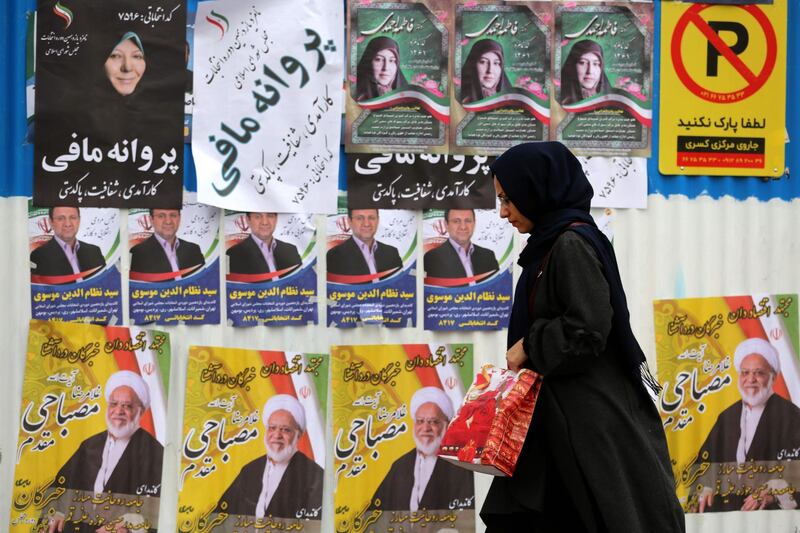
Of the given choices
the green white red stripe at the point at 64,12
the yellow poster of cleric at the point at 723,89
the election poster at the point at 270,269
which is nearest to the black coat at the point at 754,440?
the yellow poster of cleric at the point at 723,89

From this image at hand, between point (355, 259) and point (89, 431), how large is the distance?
51.7 inches

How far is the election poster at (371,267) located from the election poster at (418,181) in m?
0.06

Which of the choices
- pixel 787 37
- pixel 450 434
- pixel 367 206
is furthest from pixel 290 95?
pixel 787 37

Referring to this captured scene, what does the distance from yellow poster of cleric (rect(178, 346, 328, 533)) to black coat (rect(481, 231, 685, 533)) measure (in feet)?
4.53

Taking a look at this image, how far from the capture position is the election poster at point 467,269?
4.58 m

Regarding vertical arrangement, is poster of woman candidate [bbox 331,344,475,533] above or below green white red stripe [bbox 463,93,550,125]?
below

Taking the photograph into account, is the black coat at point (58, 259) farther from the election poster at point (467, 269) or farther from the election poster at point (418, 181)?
the election poster at point (467, 269)

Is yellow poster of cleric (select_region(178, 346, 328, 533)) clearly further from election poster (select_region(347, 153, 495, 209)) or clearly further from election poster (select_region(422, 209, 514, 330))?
election poster (select_region(347, 153, 495, 209))

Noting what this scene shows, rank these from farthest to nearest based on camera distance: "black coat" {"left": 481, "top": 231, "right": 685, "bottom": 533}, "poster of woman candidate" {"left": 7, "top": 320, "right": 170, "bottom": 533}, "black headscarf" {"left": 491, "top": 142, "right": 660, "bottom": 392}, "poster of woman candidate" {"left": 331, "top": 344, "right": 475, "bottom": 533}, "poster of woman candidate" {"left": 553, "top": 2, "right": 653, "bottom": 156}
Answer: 1. "poster of woman candidate" {"left": 553, "top": 2, "right": 653, "bottom": 156}
2. "poster of woman candidate" {"left": 331, "top": 344, "right": 475, "bottom": 533}
3. "poster of woman candidate" {"left": 7, "top": 320, "right": 170, "bottom": 533}
4. "black headscarf" {"left": 491, "top": 142, "right": 660, "bottom": 392}
5. "black coat" {"left": 481, "top": 231, "right": 685, "bottom": 533}

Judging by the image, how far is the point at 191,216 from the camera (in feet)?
14.8

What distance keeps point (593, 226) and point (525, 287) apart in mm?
283

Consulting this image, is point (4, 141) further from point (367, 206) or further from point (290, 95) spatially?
point (367, 206)

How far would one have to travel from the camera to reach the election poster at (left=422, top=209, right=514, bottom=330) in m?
4.58

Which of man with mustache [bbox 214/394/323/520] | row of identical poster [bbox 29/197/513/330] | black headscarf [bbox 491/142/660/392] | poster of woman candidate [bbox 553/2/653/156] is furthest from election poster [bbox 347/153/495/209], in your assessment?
black headscarf [bbox 491/142/660/392]
